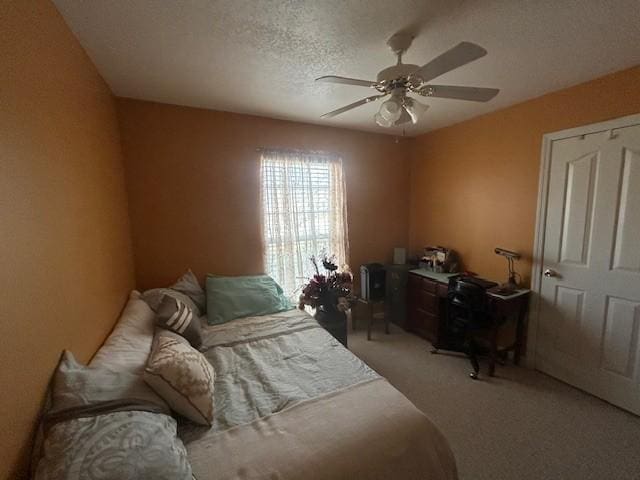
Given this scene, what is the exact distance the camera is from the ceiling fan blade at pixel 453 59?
1.11 m

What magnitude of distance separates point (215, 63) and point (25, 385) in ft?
6.00

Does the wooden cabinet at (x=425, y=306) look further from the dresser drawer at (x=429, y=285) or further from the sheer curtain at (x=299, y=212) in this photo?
the sheer curtain at (x=299, y=212)

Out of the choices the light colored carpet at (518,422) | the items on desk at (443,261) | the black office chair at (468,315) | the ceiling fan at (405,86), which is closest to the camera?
the ceiling fan at (405,86)

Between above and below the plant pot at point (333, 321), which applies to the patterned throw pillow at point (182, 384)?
above

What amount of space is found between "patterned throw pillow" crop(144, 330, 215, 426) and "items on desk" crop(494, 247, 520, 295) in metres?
2.40

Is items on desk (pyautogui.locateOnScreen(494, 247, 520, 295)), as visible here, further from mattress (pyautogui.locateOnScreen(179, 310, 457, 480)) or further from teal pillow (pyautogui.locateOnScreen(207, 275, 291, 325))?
teal pillow (pyautogui.locateOnScreen(207, 275, 291, 325))

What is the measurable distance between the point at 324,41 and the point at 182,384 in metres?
1.87

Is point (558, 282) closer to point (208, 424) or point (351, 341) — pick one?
point (351, 341)

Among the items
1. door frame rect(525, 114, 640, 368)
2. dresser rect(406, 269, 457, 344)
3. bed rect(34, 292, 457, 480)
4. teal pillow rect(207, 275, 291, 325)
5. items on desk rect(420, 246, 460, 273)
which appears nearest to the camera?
Answer: bed rect(34, 292, 457, 480)

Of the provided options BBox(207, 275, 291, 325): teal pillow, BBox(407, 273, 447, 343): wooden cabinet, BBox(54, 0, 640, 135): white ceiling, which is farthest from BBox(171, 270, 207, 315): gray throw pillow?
BBox(407, 273, 447, 343): wooden cabinet

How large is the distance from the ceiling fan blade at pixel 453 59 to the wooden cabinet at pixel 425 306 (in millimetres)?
2091

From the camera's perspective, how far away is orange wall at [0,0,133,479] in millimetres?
832

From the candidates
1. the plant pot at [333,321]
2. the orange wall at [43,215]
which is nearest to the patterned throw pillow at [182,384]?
the orange wall at [43,215]

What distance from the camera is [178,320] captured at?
1.73 m
